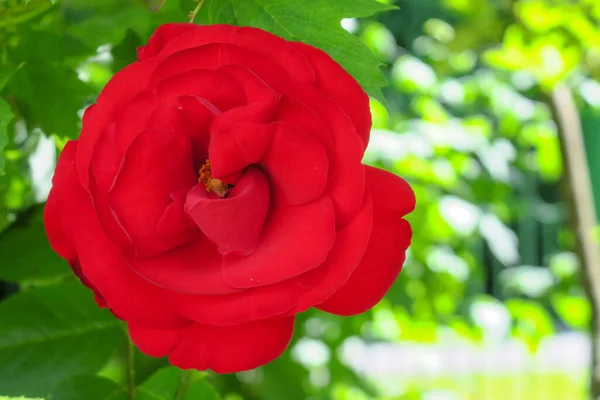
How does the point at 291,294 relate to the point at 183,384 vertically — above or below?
above

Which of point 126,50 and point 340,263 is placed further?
point 126,50

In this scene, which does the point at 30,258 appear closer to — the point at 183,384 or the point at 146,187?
the point at 183,384

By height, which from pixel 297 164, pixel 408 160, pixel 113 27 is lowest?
pixel 408 160

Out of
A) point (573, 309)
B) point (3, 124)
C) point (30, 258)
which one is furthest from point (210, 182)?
point (573, 309)

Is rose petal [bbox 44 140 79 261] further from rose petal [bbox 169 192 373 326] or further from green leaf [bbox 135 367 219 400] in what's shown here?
green leaf [bbox 135 367 219 400]

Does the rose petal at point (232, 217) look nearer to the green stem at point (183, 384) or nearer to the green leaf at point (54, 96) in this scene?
the green stem at point (183, 384)

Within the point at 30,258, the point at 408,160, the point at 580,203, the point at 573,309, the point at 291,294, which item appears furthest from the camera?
the point at 573,309

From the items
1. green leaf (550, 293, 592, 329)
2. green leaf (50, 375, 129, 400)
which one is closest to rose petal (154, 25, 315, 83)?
green leaf (50, 375, 129, 400)
